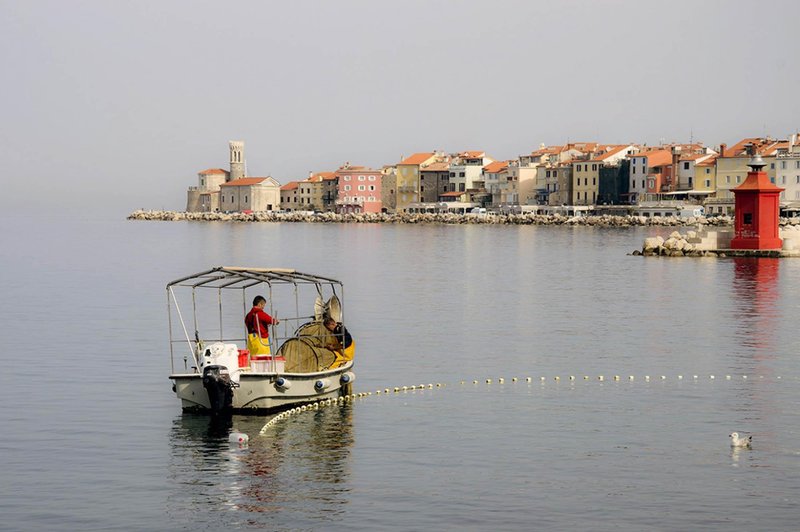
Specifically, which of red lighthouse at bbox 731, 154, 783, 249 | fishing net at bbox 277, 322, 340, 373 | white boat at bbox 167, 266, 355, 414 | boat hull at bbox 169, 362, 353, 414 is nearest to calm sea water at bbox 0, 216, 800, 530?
boat hull at bbox 169, 362, 353, 414

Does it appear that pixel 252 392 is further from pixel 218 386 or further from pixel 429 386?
pixel 429 386

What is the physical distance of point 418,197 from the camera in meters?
151

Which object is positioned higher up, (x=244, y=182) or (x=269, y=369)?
(x=244, y=182)

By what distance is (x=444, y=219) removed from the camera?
456 ft

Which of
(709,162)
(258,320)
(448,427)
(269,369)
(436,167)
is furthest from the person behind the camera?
(436,167)

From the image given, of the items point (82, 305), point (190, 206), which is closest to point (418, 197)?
point (190, 206)

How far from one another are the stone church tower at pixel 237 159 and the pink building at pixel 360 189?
22597mm

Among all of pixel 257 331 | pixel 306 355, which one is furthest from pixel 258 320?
pixel 306 355

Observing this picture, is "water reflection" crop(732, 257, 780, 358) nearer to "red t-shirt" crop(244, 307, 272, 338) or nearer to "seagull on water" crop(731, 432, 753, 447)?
"seagull on water" crop(731, 432, 753, 447)

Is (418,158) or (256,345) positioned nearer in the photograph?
(256,345)

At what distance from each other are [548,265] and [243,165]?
383 feet

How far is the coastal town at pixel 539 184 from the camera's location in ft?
378

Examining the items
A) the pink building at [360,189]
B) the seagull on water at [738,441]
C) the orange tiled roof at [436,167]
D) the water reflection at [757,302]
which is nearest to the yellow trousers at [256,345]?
the seagull on water at [738,441]

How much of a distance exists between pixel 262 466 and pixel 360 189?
5479 inches
